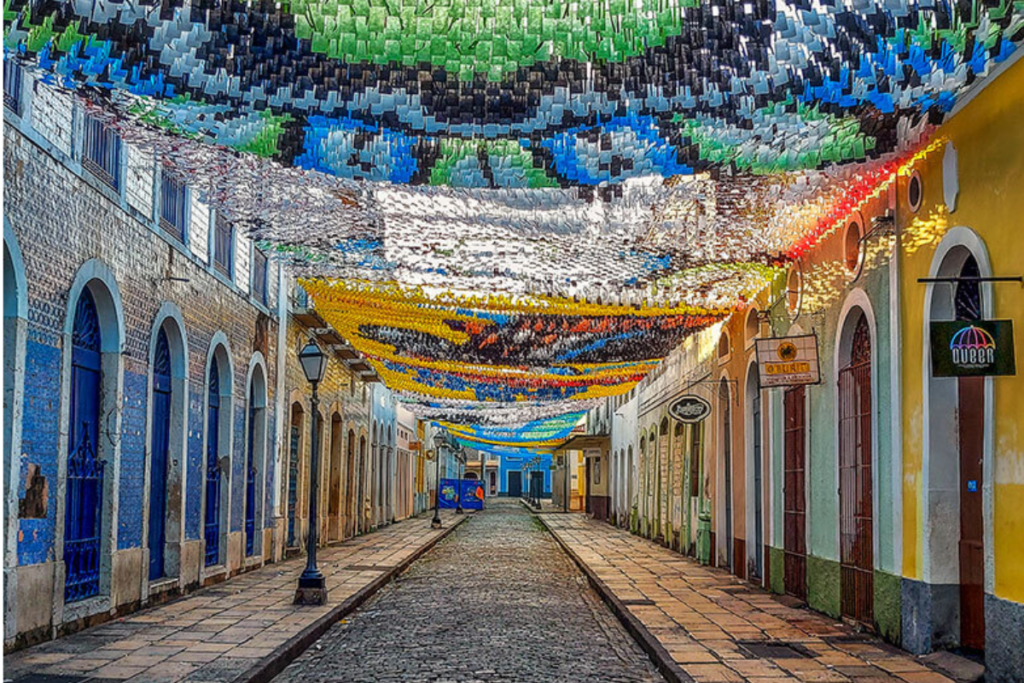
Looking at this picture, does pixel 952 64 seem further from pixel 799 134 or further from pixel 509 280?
pixel 509 280

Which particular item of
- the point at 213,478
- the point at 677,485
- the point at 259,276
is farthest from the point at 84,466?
the point at 677,485

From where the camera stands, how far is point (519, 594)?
→ 50.1 ft

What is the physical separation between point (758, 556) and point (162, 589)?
7.88m

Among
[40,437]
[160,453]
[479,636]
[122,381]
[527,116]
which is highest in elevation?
[527,116]

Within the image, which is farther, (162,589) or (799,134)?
(162,589)

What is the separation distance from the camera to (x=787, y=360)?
11891 mm

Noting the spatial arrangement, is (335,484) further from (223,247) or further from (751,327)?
(751,327)

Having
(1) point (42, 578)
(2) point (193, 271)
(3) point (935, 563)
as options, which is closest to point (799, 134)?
(3) point (935, 563)

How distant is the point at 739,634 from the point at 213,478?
7.86 meters

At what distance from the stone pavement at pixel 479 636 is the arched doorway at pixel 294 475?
2.80 metres

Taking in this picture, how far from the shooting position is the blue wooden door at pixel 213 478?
591 inches

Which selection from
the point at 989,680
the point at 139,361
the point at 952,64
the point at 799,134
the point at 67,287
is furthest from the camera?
the point at 139,361

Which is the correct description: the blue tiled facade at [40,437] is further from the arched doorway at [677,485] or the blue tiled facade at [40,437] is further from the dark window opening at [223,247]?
the arched doorway at [677,485]

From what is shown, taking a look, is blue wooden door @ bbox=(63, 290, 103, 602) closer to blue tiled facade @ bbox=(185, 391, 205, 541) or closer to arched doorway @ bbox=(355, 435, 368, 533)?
blue tiled facade @ bbox=(185, 391, 205, 541)
